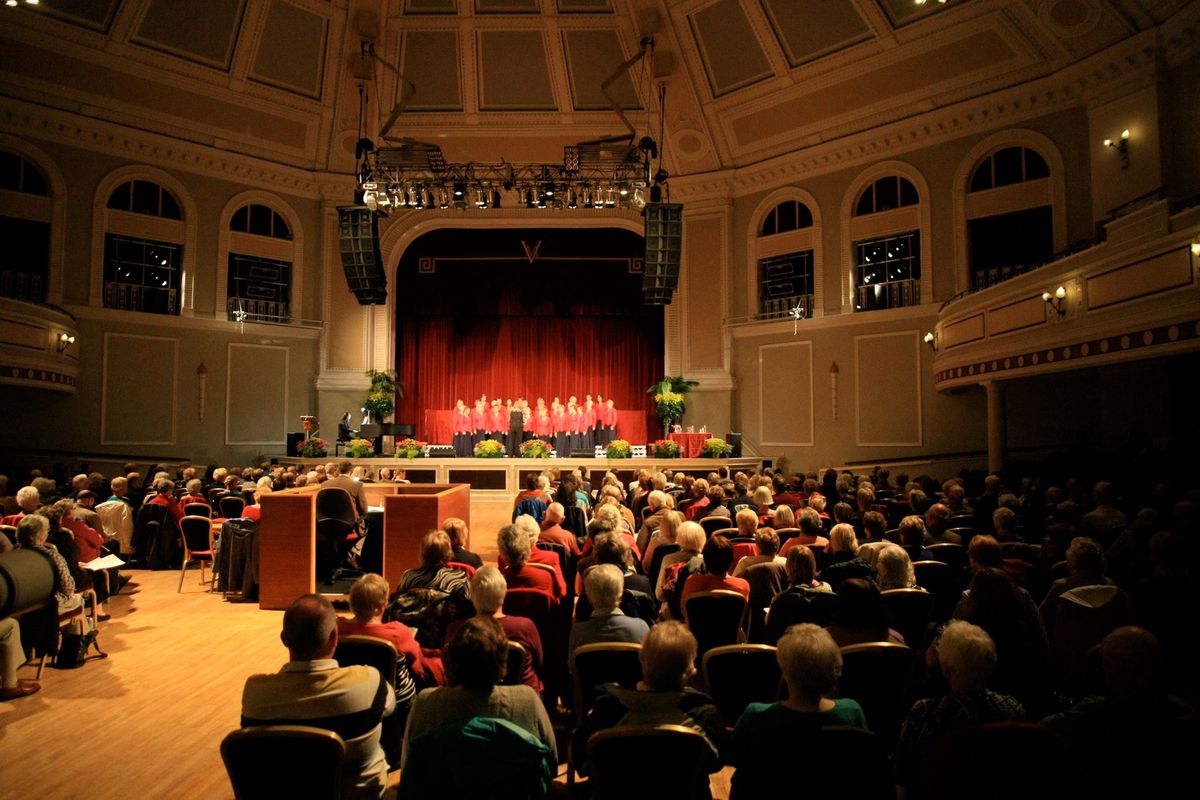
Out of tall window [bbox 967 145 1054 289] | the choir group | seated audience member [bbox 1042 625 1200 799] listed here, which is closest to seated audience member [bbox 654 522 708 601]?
seated audience member [bbox 1042 625 1200 799]

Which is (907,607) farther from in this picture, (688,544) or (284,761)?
(284,761)

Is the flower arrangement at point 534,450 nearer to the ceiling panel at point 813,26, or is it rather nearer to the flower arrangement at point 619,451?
the flower arrangement at point 619,451

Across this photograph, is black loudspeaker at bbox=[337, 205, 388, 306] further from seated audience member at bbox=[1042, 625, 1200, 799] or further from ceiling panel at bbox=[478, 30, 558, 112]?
seated audience member at bbox=[1042, 625, 1200, 799]

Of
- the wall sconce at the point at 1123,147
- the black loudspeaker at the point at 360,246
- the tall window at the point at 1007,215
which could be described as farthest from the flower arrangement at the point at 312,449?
the wall sconce at the point at 1123,147

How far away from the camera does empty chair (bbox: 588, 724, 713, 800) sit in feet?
6.78

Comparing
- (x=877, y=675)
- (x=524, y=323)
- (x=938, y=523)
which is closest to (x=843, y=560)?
(x=938, y=523)

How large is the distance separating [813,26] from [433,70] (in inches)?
294

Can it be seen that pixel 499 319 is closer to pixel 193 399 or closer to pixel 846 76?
pixel 193 399

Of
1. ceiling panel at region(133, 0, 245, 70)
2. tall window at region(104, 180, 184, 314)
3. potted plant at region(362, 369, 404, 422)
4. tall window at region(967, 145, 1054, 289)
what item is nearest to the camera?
tall window at region(967, 145, 1054, 289)

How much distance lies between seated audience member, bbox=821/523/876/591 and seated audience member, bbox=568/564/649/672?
1165 mm

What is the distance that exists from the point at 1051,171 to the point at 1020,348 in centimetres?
417

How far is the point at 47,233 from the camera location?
13375 millimetres

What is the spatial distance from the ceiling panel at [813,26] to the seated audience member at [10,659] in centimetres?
1425

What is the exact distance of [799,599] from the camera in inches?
136
